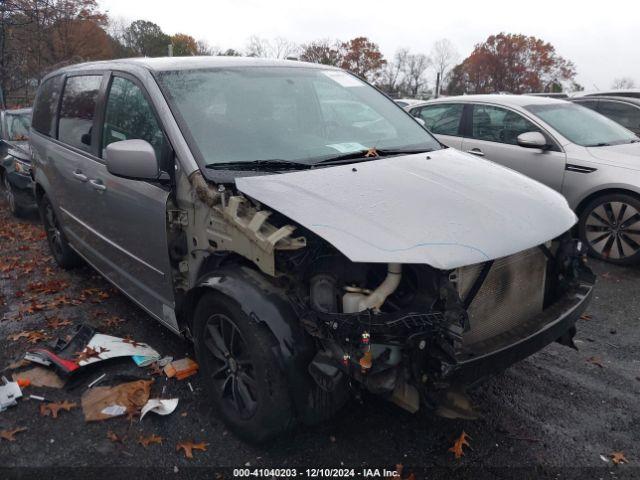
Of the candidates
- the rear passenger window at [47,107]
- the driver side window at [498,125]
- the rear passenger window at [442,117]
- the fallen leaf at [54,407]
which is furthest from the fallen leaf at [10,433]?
the rear passenger window at [442,117]

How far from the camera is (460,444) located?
2.71 m

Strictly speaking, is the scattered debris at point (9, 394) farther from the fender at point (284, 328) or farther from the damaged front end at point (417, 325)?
the damaged front end at point (417, 325)

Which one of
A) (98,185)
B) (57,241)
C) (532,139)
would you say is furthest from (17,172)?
(532,139)

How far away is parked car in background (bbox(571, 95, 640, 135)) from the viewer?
29.1 feet

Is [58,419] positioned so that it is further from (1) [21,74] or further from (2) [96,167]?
(1) [21,74]

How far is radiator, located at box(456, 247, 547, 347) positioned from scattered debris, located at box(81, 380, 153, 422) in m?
1.97

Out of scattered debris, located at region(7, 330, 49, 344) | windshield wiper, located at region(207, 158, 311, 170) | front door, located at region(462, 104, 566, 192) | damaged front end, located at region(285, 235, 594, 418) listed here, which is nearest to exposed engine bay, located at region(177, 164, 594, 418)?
damaged front end, located at region(285, 235, 594, 418)

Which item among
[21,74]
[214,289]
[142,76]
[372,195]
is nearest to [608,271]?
[372,195]

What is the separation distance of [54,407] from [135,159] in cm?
156

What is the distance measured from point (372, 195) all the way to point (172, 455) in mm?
1704

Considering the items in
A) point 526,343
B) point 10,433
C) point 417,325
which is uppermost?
point 417,325

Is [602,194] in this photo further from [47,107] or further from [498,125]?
[47,107]

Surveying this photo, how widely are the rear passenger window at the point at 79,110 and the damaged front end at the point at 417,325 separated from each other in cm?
240

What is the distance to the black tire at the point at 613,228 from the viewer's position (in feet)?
→ 17.2
